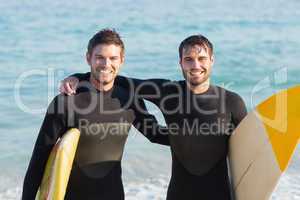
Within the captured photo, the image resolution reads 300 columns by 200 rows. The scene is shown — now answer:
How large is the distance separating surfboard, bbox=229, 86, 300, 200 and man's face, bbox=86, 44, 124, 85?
0.71m

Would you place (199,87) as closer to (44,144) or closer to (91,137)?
(91,137)

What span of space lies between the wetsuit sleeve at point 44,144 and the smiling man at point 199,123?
184 mm

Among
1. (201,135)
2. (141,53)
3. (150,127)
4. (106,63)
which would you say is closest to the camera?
(106,63)

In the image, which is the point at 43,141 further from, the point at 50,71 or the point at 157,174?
the point at 50,71

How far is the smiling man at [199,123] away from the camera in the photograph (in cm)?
327

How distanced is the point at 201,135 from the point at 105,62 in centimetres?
63

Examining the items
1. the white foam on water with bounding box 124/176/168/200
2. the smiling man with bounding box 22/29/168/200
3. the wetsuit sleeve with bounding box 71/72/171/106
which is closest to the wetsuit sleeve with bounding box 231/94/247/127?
the wetsuit sleeve with bounding box 71/72/171/106

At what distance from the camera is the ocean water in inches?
259

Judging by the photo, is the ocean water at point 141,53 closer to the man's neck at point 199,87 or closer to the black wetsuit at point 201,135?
the black wetsuit at point 201,135

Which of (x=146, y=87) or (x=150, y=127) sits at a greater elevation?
(x=146, y=87)

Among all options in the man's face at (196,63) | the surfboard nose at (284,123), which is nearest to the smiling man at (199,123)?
the man's face at (196,63)

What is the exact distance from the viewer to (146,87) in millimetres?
3514

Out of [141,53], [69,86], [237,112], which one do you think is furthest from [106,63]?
[141,53]

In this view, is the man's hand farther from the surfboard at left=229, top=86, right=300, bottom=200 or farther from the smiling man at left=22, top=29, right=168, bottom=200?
the surfboard at left=229, top=86, right=300, bottom=200
